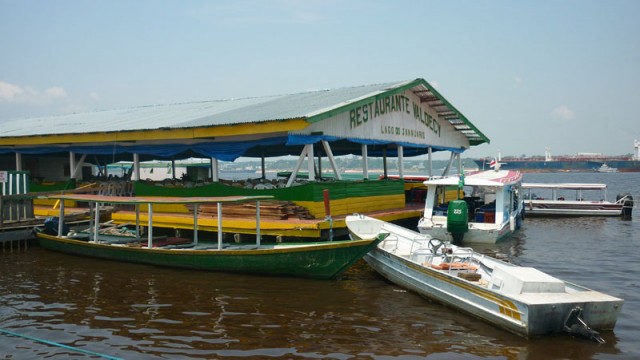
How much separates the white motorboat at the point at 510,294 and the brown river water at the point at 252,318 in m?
0.24

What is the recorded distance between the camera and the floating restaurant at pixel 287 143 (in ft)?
56.4

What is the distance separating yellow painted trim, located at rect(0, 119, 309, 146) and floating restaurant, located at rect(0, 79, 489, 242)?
0.04 m

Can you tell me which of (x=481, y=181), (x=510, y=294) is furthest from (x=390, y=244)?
(x=481, y=181)

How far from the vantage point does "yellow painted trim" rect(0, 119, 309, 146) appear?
57.4ft

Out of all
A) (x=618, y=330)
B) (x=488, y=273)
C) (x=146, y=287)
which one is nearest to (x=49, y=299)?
(x=146, y=287)

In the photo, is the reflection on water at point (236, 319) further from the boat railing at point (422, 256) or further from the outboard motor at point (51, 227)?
the outboard motor at point (51, 227)

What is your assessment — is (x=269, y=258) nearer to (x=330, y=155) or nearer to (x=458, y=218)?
(x=330, y=155)

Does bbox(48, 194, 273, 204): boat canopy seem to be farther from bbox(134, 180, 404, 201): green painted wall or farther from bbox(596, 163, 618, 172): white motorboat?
bbox(596, 163, 618, 172): white motorboat

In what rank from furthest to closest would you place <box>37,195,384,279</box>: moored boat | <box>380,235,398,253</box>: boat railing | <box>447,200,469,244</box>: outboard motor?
<box>447,200,469,244</box>: outboard motor < <box>380,235,398,253</box>: boat railing < <box>37,195,384,279</box>: moored boat

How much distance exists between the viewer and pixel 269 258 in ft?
45.4

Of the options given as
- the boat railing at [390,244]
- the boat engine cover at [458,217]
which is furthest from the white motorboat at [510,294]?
the boat engine cover at [458,217]

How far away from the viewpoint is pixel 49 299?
12484mm

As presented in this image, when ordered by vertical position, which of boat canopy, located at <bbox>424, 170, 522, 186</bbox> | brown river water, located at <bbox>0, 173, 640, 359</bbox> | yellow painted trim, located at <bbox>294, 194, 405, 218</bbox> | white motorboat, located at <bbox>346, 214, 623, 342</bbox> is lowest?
brown river water, located at <bbox>0, 173, 640, 359</bbox>

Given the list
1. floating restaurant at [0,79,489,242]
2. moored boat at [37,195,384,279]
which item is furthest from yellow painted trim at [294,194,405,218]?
moored boat at [37,195,384,279]
